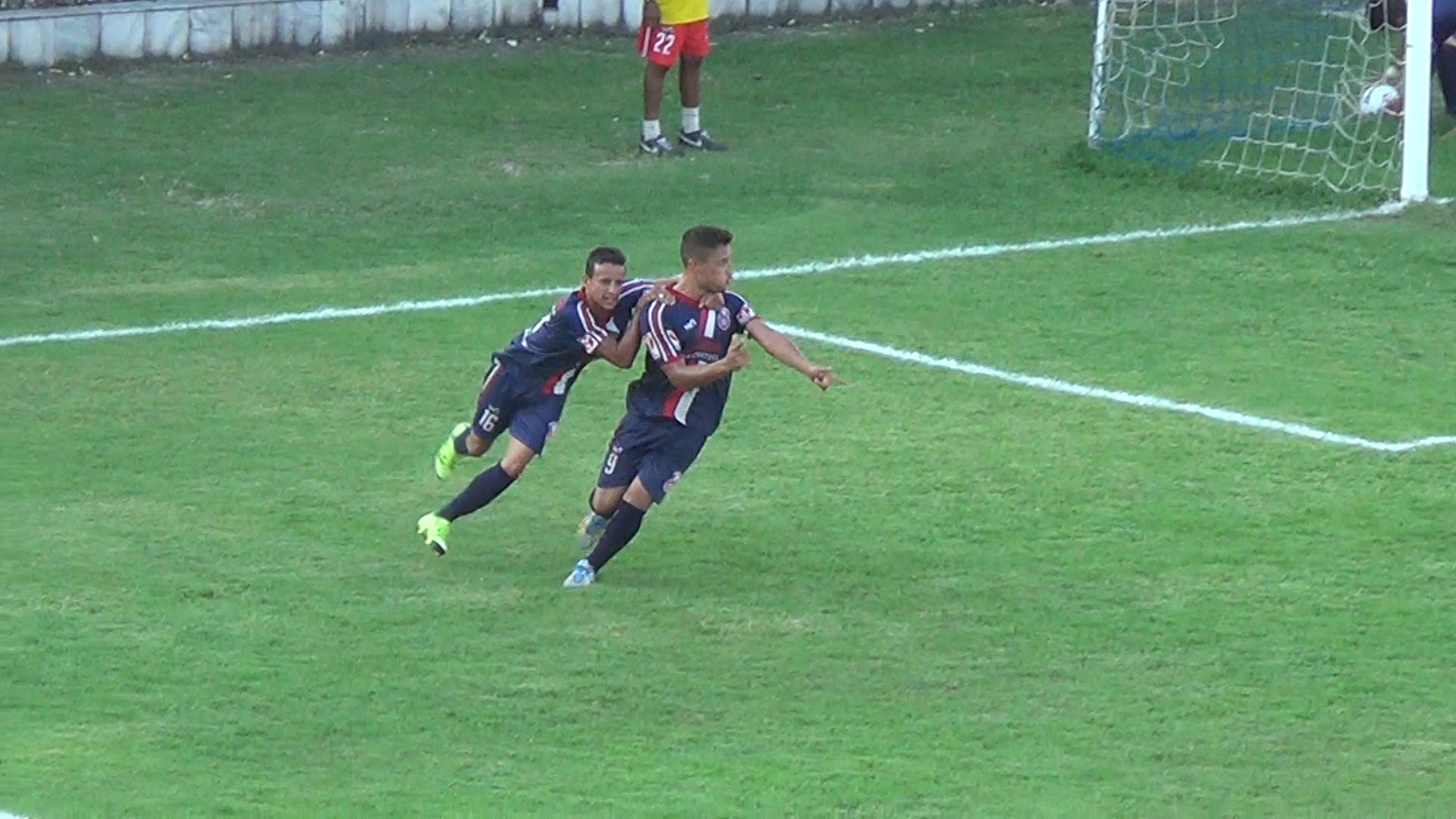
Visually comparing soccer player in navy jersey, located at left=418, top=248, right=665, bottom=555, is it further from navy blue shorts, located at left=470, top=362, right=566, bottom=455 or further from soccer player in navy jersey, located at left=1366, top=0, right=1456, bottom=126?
soccer player in navy jersey, located at left=1366, top=0, right=1456, bottom=126

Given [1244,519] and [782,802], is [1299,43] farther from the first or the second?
[782,802]

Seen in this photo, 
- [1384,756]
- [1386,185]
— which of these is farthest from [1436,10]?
[1384,756]

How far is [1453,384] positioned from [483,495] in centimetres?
424

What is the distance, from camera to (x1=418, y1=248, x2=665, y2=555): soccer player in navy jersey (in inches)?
320

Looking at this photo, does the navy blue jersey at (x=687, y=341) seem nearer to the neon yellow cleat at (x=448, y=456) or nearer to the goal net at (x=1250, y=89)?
the neon yellow cleat at (x=448, y=456)

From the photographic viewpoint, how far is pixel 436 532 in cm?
824

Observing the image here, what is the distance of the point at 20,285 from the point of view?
12.1 metres

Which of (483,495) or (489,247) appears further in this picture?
(489,247)

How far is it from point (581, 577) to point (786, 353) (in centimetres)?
98

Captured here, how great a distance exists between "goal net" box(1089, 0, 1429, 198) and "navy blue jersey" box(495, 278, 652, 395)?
21.9 ft

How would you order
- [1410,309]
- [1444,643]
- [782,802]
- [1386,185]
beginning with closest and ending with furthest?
[782,802] → [1444,643] → [1410,309] → [1386,185]

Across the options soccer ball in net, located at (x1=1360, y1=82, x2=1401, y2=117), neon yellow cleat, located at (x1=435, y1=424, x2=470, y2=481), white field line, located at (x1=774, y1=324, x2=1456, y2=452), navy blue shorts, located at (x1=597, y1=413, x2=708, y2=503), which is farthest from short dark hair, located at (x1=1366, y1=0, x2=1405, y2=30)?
navy blue shorts, located at (x1=597, y1=413, x2=708, y2=503)

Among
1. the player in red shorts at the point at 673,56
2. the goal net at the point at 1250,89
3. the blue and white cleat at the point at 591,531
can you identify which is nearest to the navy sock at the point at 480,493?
the blue and white cleat at the point at 591,531

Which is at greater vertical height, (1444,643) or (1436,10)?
(1436,10)
